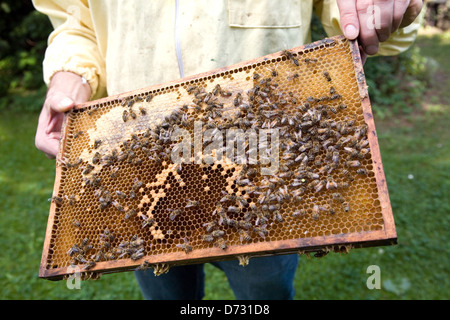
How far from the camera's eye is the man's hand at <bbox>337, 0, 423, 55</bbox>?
2119mm

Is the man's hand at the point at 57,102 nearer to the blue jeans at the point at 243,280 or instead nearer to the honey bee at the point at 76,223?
the honey bee at the point at 76,223

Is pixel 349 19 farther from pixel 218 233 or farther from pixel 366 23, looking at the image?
pixel 218 233

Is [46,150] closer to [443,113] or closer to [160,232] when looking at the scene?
[160,232]

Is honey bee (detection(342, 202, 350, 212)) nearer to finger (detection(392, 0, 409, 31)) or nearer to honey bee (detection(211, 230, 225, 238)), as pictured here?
honey bee (detection(211, 230, 225, 238))

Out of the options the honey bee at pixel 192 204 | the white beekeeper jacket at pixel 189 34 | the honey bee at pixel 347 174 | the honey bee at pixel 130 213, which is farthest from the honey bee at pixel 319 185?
the honey bee at pixel 130 213

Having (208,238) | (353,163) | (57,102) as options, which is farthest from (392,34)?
(57,102)

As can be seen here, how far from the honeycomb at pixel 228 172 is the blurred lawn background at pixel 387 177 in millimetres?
3167

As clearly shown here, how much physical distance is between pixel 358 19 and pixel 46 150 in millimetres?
2632

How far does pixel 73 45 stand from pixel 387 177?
240 inches

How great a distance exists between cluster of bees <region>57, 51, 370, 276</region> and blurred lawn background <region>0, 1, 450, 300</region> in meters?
3.23

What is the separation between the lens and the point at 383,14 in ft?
6.93

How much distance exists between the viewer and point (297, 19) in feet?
8.57

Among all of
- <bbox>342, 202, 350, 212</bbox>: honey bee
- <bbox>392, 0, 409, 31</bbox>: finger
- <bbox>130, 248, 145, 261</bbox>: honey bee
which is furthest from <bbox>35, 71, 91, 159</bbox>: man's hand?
<bbox>392, 0, 409, 31</bbox>: finger
